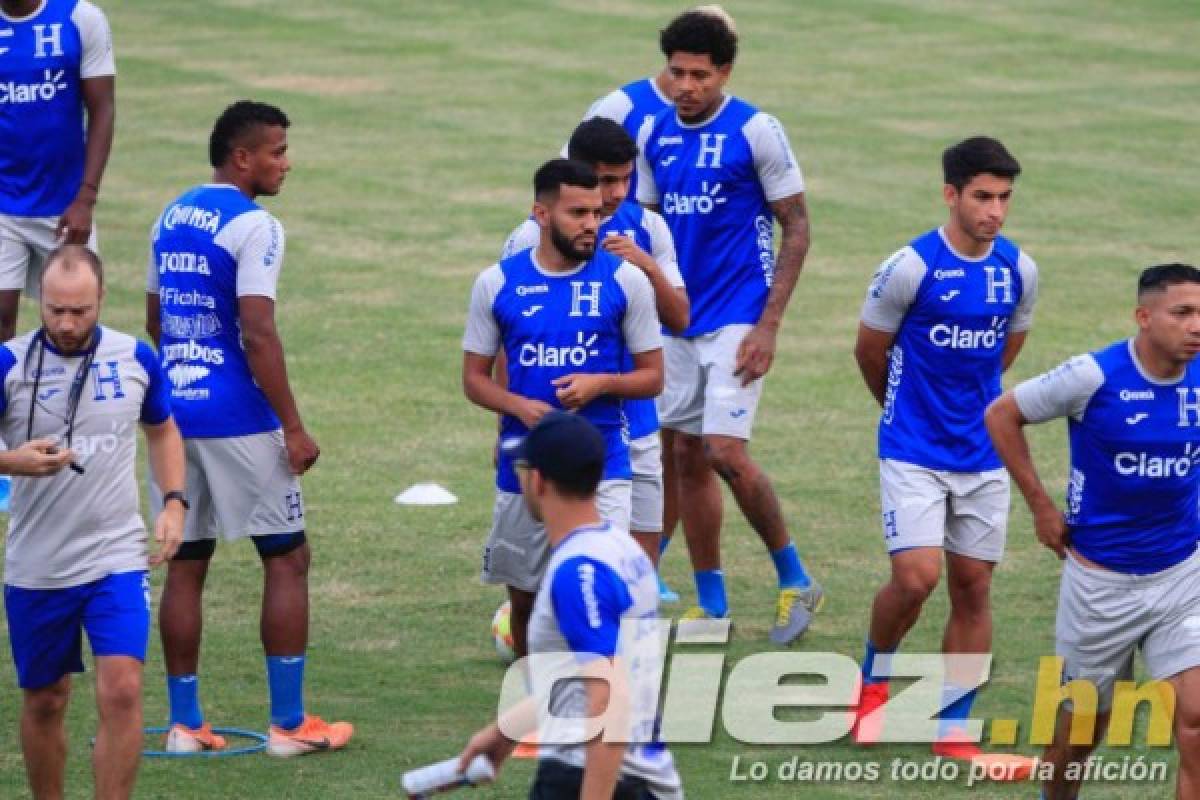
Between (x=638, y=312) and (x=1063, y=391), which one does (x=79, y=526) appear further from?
(x=1063, y=391)

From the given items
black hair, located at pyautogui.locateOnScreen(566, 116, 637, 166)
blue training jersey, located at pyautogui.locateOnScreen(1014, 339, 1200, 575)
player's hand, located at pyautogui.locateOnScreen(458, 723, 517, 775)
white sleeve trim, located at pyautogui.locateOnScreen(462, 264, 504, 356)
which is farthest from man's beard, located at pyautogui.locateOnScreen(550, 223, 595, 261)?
player's hand, located at pyautogui.locateOnScreen(458, 723, 517, 775)

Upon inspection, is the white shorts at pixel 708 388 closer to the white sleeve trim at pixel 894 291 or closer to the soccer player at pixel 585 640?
the white sleeve trim at pixel 894 291

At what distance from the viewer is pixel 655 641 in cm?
700

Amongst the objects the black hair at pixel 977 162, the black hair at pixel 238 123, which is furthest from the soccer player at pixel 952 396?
the black hair at pixel 238 123

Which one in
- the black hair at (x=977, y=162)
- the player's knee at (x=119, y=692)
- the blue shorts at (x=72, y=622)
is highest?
the black hair at (x=977, y=162)

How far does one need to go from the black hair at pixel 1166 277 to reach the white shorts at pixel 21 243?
5907mm

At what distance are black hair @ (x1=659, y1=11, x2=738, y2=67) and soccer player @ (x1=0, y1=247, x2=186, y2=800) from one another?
3551 mm

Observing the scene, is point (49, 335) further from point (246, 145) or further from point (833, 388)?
point (833, 388)

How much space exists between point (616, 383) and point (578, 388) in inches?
8.7

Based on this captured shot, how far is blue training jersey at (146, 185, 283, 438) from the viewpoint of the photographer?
32.0 ft

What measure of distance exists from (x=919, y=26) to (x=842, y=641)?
783 inches

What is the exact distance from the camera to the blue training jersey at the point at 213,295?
975cm

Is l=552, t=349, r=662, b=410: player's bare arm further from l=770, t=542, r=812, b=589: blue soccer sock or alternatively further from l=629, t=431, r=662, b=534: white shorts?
l=770, t=542, r=812, b=589: blue soccer sock

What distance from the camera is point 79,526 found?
8.57 m
